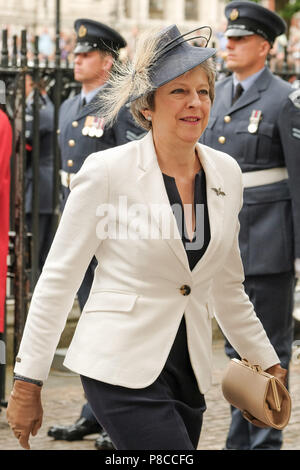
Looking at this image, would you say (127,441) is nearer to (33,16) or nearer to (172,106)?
(172,106)

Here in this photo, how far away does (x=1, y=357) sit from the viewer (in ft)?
20.7

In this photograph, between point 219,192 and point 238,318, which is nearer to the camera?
point 219,192

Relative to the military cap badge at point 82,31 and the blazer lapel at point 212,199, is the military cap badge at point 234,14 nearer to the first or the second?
the military cap badge at point 82,31

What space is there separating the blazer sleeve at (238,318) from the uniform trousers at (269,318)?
1.81m

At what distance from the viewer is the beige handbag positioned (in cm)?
353

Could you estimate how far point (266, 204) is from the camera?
559 cm

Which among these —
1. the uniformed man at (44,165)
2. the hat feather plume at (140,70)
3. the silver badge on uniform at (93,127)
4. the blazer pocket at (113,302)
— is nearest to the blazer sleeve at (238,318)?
the blazer pocket at (113,302)

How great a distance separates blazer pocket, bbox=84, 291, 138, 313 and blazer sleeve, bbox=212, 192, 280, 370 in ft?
1.51


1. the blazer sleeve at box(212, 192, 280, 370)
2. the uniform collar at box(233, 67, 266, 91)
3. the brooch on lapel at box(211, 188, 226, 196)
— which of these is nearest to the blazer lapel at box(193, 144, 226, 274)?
the brooch on lapel at box(211, 188, 226, 196)

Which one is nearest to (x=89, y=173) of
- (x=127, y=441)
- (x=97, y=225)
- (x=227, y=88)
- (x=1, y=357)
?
(x=97, y=225)

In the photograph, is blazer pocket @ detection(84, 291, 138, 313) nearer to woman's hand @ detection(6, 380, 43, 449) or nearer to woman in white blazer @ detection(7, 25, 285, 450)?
woman in white blazer @ detection(7, 25, 285, 450)

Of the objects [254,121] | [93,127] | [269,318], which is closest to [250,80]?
[254,121]

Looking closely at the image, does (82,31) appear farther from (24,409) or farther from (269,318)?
(24,409)

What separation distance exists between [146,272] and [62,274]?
257mm
